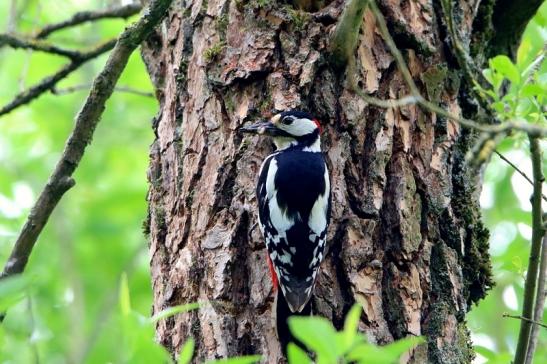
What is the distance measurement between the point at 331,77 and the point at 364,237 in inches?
27.6

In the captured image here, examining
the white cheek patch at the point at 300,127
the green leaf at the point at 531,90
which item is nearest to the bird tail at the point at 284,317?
the white cheek patch at the point at 300,127

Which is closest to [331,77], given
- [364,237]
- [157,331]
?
[364,237]

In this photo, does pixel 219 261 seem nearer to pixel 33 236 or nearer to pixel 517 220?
pixel 33 236

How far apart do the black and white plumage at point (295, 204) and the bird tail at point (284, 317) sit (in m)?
0.02

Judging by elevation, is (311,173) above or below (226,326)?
above

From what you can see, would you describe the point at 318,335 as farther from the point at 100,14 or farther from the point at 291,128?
the point at 100,14

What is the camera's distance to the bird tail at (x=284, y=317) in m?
3.17

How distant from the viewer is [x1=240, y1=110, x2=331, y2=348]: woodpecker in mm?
3324

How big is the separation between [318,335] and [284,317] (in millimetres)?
1672

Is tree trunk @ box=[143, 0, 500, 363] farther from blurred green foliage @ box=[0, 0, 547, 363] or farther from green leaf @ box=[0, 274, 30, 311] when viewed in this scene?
blurred green foliage @ box=[0, 0, 547, 363]

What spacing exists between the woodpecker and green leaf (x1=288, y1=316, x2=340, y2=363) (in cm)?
158

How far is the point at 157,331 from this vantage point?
3.49 m

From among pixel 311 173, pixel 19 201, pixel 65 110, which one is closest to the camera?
pixel 311 173

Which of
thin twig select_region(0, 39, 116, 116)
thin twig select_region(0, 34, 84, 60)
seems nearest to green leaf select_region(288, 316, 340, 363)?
thin twig select_region(0, 39, 116, 116)
